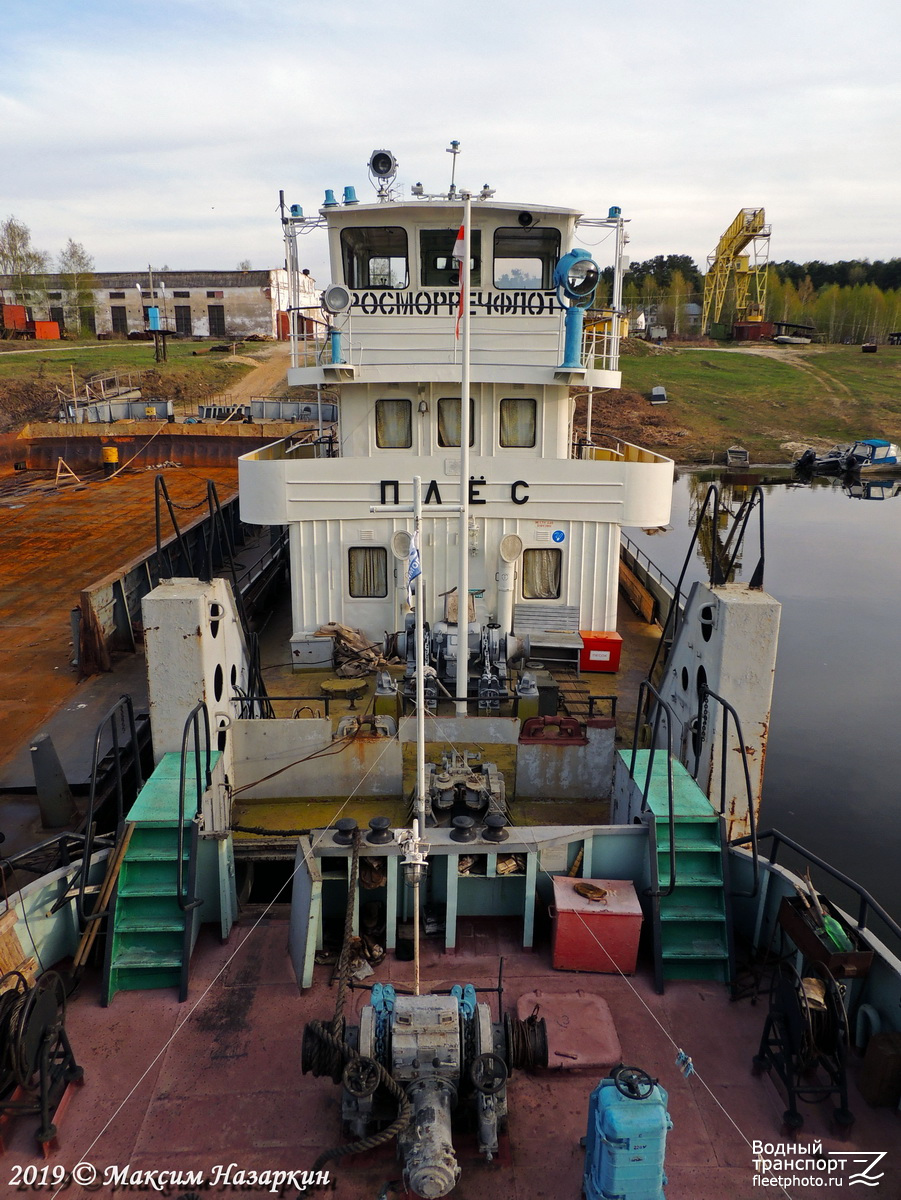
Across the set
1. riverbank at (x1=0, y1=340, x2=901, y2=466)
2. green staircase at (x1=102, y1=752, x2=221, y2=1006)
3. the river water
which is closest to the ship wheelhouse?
green staircase at (x1=102, y1=752, x2=221, y2=1006)

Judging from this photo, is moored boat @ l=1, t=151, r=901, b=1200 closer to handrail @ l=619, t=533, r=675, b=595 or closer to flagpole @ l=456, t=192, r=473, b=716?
flagpole @ l=456, t=192, r=473, b=716

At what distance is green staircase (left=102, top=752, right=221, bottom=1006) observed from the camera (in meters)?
6.19

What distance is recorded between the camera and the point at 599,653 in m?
11.8

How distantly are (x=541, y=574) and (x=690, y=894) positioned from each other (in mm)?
6343

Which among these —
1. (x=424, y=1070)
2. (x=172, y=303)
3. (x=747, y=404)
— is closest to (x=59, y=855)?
→ (x=424, y=1070)

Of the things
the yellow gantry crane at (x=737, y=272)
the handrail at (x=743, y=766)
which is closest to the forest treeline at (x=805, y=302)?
the yellow gantry crane at (x=737, y=272)

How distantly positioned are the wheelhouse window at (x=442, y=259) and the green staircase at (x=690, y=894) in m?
8.77

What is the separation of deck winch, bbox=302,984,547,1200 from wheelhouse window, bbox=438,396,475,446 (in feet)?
30.4

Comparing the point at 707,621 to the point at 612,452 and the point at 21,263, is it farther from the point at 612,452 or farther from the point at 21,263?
the point at 21,263

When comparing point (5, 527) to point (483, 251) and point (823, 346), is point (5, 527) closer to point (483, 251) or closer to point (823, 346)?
point (483, 251)

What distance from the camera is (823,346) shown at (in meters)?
91.8

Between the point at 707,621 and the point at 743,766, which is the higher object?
the point at 707,621

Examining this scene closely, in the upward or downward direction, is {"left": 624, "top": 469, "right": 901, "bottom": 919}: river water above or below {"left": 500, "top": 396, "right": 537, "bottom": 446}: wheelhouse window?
below

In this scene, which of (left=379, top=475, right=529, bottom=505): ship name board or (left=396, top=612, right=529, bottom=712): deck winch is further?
(left=379, top=475, right=529, bottom=505): ship name board
